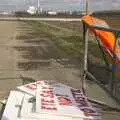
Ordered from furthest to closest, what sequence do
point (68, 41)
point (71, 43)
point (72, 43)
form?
point (68, 41), point (71, 43), point (72, 43)

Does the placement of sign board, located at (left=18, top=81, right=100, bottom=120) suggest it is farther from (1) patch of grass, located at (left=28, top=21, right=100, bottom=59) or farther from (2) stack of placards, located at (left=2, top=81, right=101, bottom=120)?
(1) patch of grass, located at (left=28, top=21, right=100, bottom=59)

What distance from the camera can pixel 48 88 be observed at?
665 cm

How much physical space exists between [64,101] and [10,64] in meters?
6.86

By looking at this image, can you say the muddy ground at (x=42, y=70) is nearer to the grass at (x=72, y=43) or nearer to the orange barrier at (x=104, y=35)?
the grass at (x=72, y=43)

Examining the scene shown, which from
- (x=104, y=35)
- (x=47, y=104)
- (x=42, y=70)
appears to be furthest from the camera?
(x=42, y=70)

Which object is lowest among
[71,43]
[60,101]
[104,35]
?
[71,43]

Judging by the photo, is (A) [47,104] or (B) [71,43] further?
(B) [71,43]

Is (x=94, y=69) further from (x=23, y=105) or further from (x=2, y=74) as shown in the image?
(x=2, y=74)

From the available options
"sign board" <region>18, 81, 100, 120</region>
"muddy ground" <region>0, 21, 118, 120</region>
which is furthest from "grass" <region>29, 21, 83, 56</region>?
"sign board" <region>18, 81, 100, 120</region>

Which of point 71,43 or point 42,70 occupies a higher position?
point 42,70

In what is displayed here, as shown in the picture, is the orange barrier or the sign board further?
the orange barrier

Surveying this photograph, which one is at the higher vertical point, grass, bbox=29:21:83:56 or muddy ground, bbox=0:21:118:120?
muddy ground, bbox=0:21:118:120

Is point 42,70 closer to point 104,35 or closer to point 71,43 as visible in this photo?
point 104,35

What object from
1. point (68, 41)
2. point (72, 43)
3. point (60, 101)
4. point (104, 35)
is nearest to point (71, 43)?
point (72, 43)
